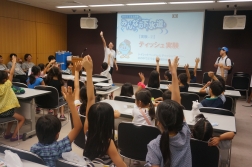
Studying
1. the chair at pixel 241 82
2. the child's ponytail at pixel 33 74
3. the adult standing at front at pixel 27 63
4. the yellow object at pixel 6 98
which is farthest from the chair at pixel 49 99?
the chair at pixel 241 82

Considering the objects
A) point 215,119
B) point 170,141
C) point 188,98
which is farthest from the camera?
point 188,98

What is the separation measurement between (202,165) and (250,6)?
5.87m

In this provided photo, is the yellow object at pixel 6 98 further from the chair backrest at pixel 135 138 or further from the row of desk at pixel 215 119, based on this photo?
the chair backrest at pixel 135 138

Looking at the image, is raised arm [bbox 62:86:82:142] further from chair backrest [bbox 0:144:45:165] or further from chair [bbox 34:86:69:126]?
chair [bbox 34:86:69:126]

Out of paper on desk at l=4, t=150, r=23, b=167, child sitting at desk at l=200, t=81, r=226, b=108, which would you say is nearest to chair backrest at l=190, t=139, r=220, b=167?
paper on desk at l=4, t=150, r=23, b=167

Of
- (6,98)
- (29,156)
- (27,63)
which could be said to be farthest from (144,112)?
(27,63)

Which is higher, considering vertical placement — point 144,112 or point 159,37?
point 159,37

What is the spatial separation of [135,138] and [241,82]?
558 centimetres

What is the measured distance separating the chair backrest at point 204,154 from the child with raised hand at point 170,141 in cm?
46

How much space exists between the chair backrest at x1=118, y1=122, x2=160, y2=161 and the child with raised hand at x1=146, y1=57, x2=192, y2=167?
664 millimetres

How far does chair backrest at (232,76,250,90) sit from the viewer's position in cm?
654

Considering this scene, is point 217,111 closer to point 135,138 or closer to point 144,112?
point 144,112

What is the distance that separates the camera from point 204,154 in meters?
1.78

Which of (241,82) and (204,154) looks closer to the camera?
(204,154)
